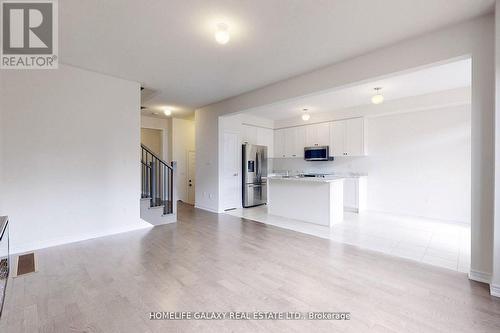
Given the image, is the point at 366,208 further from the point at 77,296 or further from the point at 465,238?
the point at 77,296

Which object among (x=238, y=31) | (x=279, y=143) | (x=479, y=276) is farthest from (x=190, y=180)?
(x=479, y=276)

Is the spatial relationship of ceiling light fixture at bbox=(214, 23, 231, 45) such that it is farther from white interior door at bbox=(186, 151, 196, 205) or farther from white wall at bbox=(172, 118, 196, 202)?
white interior door at bbox=(186, 151, 196, 205)

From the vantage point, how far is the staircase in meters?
4.75

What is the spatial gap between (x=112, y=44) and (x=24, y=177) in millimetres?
2368

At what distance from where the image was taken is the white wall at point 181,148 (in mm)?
7602

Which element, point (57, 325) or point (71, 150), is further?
point (71, 150)

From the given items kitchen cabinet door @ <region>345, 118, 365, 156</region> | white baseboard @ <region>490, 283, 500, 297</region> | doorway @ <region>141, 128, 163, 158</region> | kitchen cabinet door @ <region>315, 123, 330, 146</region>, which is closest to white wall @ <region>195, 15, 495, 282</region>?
white baseboard @ <region>490, 283, 500, 297</region>

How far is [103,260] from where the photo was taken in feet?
9.88

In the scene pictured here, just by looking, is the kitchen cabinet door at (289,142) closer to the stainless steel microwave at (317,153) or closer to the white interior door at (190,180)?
the stainless steel microwave at (317,153)

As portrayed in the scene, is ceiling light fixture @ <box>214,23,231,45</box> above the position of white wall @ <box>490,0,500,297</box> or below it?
above

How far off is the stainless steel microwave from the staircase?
4.08 m

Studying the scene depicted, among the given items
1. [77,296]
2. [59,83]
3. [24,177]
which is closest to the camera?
[77,296]

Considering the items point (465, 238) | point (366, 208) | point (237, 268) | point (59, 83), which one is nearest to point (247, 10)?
point (237, 268)

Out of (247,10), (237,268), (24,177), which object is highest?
(247,10)
